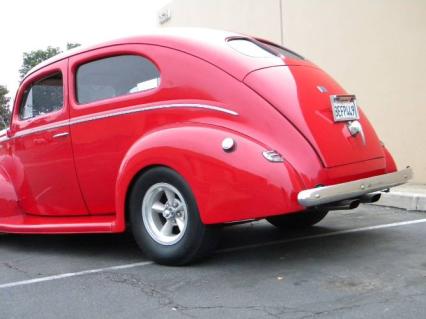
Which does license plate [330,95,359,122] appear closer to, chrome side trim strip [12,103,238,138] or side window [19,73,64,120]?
chrome side trim strip [12,103,238,138]

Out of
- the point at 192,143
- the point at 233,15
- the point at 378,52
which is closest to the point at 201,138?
the point at 192,143

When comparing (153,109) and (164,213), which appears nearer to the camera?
(164,213)

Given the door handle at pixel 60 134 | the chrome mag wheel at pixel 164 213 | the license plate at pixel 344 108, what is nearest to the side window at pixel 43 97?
the door handle at pixel 60 134

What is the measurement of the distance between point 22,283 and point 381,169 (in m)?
3.01

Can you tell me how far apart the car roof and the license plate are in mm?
552

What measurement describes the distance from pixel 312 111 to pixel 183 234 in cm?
136

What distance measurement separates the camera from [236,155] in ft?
13.5

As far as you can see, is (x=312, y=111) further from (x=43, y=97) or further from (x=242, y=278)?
(x=43, y=97)

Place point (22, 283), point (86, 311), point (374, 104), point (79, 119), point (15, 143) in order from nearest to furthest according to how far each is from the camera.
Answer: point (86, 311), point (22, 283), point (79, 119), point (15, 143), point (374, 104)

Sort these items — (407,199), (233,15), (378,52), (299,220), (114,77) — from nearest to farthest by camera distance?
(114,77)
(299,220)
(407,199)
(378,52)
(233,15)

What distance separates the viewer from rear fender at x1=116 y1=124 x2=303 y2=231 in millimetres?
3998

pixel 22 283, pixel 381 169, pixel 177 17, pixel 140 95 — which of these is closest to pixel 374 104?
pixel 381 169

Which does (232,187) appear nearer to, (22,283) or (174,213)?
(174,213)

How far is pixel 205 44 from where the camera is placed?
4711mm
